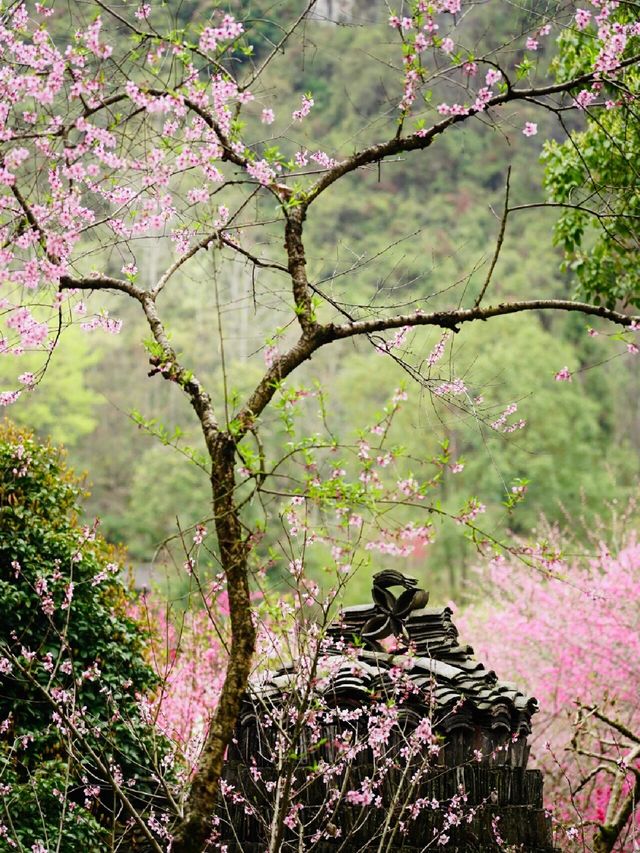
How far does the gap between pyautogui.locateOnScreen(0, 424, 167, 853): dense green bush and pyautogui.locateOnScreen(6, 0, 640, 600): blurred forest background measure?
24.9ft

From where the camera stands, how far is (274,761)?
445cm

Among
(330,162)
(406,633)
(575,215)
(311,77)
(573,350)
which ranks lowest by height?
(406,633)

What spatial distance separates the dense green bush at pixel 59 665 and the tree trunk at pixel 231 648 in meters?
1.43

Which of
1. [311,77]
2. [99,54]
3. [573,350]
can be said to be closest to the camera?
[99,54]

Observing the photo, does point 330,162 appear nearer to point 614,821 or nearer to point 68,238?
point 68,238

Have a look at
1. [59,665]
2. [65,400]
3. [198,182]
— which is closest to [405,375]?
[65,400]

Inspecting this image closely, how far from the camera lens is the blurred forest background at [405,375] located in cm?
2500

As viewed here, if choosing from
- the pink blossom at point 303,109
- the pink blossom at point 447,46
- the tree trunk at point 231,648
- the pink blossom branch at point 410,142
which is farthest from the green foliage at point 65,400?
the tree trunk at point 231,648

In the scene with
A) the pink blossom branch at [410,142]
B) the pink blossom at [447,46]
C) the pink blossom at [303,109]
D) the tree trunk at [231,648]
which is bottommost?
the tree trunk at [231,648]

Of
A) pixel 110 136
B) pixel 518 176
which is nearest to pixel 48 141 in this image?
pixel 110 136

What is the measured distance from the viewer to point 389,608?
5.33 m

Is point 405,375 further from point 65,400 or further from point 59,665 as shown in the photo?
point 59,665

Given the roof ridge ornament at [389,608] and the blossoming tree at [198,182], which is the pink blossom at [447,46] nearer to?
the blossoming tree at [198,182]

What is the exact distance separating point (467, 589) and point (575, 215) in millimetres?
17563
